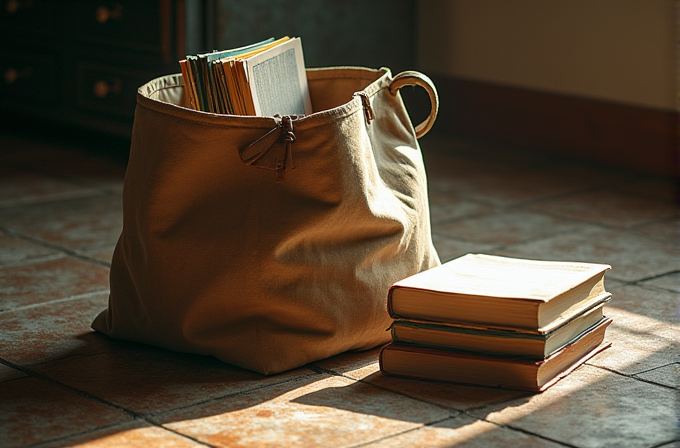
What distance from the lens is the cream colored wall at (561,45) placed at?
10.6ft

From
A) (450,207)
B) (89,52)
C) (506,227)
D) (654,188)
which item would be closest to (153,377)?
(506,227)

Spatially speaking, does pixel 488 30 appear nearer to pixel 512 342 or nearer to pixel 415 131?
pixel 415 131

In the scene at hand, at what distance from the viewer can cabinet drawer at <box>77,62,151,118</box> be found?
3.40m

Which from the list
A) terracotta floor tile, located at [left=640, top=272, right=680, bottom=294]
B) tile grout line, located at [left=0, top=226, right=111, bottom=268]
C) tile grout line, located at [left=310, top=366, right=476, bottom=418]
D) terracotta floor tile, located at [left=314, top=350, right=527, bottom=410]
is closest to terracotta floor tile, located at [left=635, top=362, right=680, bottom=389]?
terracotta floor tile, located at [left=314, top=350, right=527, bottom=410]

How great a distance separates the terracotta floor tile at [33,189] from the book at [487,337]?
5.51ft

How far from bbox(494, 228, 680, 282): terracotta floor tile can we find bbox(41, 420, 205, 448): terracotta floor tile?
117 centimetres

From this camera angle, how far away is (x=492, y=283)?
61.6 inches

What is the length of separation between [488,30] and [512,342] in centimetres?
244

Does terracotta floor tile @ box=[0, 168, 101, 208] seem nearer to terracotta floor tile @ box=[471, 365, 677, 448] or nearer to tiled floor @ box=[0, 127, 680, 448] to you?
tiled floor @ box=[0, 127, 680, 448]

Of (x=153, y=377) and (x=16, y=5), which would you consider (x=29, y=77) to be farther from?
(x=153, y=377)

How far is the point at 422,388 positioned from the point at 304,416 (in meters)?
0.21

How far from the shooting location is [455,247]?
245cm

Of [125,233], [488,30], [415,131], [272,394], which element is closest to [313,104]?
[415,131]

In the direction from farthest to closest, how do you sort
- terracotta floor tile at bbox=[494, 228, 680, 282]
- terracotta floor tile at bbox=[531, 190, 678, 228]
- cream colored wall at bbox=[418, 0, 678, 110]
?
cream colored wall at bbox=[418, 0, 678, 110] → terracotta floor tile at bbox=[531, 190, 678, 228] → terracotta floor tile at bbox=[494, 228, 680, 282]
